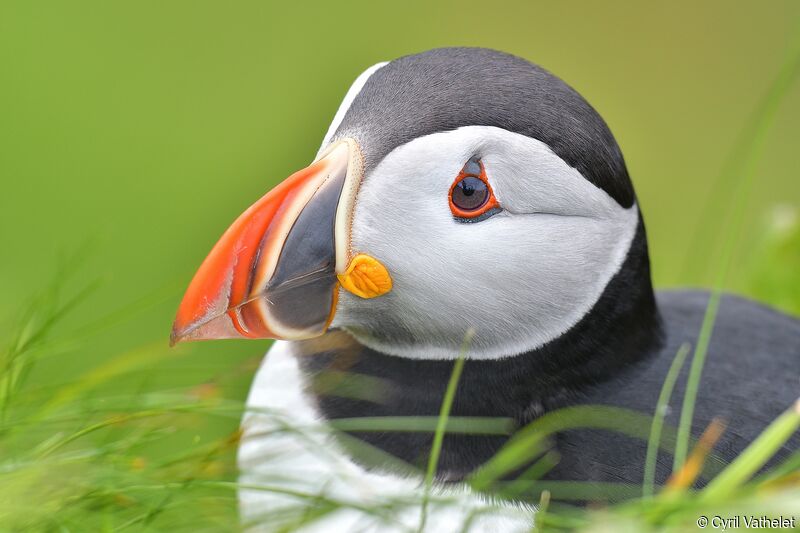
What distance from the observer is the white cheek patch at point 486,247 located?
1933mm

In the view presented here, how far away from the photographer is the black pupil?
76.1 inches

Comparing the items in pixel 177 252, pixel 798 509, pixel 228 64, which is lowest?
pixel 177 252

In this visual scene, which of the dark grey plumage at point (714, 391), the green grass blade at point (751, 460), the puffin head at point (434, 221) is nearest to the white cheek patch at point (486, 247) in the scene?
the puffin head at point (434, 221)

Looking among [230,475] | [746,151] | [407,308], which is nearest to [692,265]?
[746,151]

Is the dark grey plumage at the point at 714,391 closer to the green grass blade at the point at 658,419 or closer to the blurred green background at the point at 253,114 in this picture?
the green grass blade at the point at 658,419

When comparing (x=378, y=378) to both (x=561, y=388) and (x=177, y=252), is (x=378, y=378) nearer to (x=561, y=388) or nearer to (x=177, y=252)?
(x=561, y=388)

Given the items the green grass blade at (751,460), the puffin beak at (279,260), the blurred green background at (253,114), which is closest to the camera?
the green grass blade at (751,460)

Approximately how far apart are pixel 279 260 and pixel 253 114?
13.6ft

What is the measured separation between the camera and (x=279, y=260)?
1.92 metres

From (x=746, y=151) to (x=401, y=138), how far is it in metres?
3.90

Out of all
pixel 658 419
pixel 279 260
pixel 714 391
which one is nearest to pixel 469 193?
pixel 279 260

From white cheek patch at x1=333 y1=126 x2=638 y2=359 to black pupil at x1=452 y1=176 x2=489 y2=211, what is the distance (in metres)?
0.02

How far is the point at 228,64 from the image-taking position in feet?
20.4

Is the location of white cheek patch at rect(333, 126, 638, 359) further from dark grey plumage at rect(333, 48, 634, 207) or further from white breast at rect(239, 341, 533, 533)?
white breast at rect(239, 341, 533, 533)
